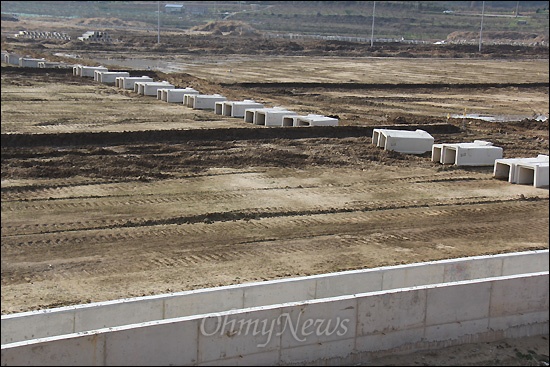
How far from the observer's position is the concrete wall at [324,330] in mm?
6992

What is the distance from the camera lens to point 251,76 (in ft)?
124

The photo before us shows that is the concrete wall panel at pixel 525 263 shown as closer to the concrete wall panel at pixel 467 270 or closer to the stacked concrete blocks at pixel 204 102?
the concrete wall panel at pixel 467 270

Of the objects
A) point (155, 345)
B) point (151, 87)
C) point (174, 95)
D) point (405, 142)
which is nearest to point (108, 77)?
point (151, 87)

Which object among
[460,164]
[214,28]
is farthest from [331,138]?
[214,28]

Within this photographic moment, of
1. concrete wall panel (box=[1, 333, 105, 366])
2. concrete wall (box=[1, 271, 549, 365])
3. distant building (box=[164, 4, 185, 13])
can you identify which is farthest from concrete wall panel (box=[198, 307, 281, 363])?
distant building (box=[164, 4, 185, 13])

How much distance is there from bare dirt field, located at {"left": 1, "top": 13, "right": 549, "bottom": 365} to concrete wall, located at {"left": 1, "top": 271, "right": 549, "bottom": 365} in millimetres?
236

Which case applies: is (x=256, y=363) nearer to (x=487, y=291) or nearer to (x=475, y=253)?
(x=487, y=291)

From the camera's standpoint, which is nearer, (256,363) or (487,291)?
(256,363)

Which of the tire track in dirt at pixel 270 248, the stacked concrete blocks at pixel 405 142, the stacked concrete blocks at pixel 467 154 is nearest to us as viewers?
the tire track in dirt at pixel 270 248

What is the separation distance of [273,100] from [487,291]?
798 inches

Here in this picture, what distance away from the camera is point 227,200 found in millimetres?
14438

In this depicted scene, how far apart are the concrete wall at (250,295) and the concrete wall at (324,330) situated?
94 cm

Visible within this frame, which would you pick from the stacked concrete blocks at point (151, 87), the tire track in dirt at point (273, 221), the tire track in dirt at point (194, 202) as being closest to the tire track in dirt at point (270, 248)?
the tire track in dirt at point (273, 221)

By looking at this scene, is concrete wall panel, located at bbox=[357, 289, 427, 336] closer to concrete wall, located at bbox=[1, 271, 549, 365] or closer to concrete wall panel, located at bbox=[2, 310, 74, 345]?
concrete wall, located at bbox=[1, 271, 549, 365]
